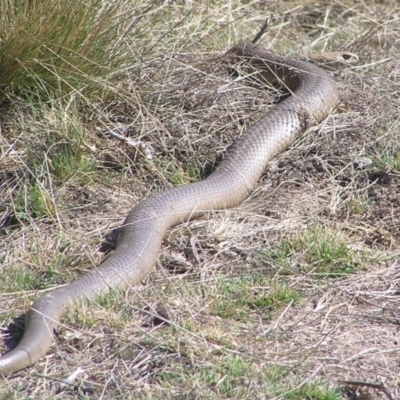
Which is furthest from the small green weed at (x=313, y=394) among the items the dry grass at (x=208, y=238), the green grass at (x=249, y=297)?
the green grass at (x=249, y=297)

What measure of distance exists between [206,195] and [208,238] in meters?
0.39

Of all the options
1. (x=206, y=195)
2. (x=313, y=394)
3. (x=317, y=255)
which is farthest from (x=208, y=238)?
(x=313, y=394)

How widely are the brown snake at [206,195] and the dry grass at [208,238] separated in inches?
3.1

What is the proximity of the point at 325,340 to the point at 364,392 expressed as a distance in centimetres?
43

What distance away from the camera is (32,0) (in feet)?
16.8

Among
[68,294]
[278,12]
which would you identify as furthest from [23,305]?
[278,12]

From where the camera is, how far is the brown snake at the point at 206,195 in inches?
143

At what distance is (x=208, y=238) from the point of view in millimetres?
4527

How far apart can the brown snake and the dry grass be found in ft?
0.26

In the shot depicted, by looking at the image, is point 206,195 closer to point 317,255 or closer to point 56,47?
point 317,255

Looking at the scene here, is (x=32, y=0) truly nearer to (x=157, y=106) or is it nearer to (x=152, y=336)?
(x=157, y=106)

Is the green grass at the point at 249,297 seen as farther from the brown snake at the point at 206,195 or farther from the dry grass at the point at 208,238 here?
the brown snake at the point at 206,195

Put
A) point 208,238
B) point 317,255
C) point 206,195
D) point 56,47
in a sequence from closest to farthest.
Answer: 1. point 317,255
2. point 208,238
3. point 206,195
4. point 56,47

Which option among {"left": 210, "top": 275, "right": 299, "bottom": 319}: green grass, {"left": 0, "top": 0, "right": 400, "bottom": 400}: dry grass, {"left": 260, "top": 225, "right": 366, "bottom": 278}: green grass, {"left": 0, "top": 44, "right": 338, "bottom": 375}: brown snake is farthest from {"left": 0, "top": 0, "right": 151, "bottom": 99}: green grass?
{"left": 210, "top": 275, "right": 299, "bottom": 319}: green grass
